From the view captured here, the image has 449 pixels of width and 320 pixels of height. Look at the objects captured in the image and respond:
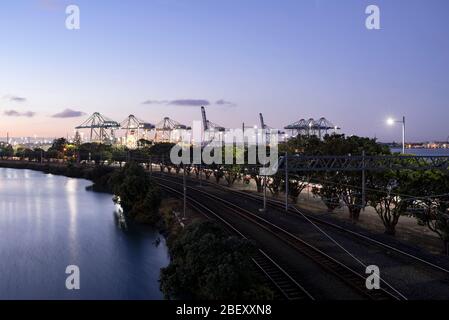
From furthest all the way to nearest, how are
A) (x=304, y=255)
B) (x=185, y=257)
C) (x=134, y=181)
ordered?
(x=134, y=181) < (x=304, y=255) < (x=185, y=257)

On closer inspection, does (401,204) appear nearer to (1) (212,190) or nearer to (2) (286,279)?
(2) (286,279)

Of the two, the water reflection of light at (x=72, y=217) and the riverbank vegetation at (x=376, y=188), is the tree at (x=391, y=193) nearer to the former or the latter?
the riverbank vegetation at (x=376, y=188)

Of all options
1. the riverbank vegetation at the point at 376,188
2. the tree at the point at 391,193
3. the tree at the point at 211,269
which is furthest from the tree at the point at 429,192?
the tree at the point at 211,269

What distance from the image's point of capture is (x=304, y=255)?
2425 centimetres

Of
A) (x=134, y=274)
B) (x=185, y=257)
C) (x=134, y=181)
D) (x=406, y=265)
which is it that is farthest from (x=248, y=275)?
(x=134, y=181)

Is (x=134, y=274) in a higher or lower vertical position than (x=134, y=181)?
lower

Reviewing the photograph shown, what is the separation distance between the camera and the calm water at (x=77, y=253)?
25.1 metres

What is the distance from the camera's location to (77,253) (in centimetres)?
3359

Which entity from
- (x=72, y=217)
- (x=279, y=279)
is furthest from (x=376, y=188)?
(x=72, y=217)

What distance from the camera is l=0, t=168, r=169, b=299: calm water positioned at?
25062 mm

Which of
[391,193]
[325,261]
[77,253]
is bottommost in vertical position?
[77,253]

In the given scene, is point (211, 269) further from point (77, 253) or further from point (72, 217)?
point (72, 217)

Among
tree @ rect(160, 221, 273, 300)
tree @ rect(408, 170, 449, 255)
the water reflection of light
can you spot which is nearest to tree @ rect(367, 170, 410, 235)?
tree @ rect(408, 170, 449, 255)
